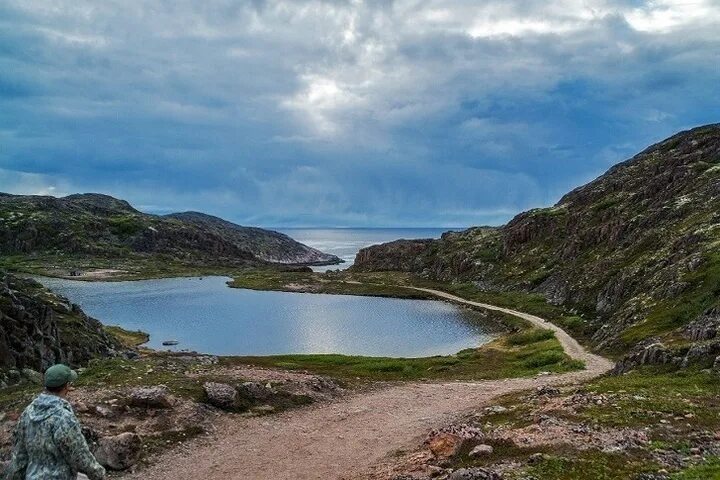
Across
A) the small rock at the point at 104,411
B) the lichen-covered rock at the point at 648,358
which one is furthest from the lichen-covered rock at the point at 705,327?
the small rock at the point at 104,411

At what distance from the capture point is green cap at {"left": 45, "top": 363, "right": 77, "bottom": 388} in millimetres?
14000

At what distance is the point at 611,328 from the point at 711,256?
1420cm

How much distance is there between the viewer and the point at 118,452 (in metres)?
27.3

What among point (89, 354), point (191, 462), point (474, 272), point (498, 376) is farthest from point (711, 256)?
point (474, 272)

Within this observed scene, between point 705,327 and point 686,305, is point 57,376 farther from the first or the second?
point 686,305

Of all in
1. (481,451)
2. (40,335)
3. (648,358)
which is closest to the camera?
(481,451)

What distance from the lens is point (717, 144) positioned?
144m

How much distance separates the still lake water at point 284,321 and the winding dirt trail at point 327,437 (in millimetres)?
42495

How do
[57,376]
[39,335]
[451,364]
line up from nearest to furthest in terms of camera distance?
[57,376] < [39,335] < [451,364]

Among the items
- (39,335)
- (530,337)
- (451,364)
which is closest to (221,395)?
(39,335)

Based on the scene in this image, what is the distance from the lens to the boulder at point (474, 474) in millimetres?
20312

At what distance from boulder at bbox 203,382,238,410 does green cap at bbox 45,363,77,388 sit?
73.5 ft

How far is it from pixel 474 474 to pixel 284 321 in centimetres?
9932

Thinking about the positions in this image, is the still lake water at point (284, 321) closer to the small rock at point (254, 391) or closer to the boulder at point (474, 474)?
the small rock at point (254, 391)
